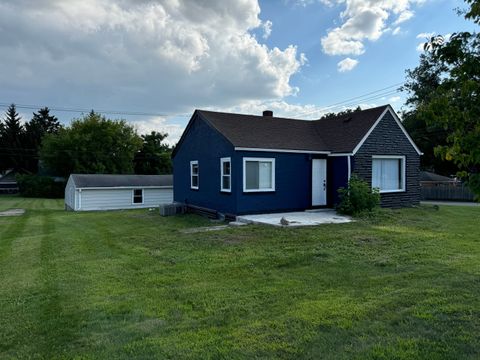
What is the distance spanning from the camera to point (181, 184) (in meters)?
19.7

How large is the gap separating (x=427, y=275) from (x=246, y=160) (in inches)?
338

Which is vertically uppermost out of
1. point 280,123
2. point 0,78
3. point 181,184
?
point 0,78

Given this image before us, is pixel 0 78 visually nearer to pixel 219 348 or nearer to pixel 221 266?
pixel 221 266

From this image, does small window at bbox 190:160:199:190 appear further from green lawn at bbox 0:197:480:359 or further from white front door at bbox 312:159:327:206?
green lawn at bbox 0:197:480:359

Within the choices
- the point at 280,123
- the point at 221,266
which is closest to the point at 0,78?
the point at 280,123

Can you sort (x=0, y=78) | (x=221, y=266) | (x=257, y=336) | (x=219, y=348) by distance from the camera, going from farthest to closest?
(x=0, y=78)
(x=221, y=266)
(x=257, y=336)
(x=219, y=348)

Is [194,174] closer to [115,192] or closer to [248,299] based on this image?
[248,299]

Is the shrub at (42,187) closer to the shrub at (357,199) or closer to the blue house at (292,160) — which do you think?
the blue house at (292,160)

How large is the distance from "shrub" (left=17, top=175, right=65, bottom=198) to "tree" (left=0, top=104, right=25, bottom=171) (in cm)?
1178

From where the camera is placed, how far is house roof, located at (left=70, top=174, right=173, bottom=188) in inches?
1125

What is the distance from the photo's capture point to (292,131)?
16.9 meters

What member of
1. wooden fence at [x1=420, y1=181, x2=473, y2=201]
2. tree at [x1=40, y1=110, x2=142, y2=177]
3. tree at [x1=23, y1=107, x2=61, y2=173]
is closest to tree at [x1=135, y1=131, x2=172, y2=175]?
tree at [x1=40, y1=110, x2=142, y2=177]

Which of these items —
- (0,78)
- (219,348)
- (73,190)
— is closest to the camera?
(219,348)

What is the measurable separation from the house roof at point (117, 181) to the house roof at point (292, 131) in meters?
15.6
